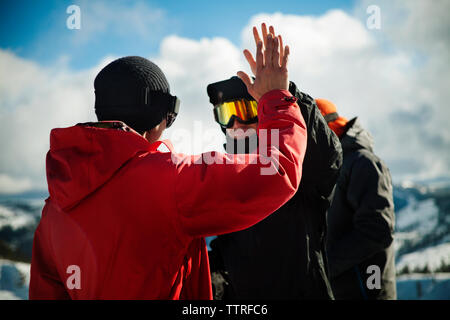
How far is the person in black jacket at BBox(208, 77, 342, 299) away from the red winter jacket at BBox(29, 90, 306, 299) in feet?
2.49

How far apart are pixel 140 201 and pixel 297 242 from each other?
49.5 inches

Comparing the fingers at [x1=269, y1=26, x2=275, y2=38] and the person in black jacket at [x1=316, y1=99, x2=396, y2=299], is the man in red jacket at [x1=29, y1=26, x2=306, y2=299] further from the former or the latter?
the person in black jacket at [x1=316, y1=99, x2=396, y2=299]

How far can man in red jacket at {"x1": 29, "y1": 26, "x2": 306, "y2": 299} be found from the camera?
50.2 inches

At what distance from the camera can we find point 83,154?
138 cm

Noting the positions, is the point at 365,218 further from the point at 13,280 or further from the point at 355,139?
the point at 13,280

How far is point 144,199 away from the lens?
4.23 feet

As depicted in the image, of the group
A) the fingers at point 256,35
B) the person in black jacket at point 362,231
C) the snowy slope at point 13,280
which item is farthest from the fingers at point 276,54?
the snowy slope at point 13,280

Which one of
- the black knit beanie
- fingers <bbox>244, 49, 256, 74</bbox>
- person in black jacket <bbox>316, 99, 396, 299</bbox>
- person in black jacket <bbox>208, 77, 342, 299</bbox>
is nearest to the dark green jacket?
person in black jacket <bbox>316, 99, 396, 299</bbox>

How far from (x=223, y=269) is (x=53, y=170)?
170cm

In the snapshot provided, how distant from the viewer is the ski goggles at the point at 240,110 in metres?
2.72

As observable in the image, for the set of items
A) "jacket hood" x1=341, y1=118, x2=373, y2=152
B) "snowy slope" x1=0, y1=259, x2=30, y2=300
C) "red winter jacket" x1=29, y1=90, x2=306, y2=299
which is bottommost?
"snowy slope" x1=0, y1=259, x2=30, y2=300

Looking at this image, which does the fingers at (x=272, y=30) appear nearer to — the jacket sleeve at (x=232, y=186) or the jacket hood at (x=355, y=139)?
the jacket sleeve at (x=232, y=186)
